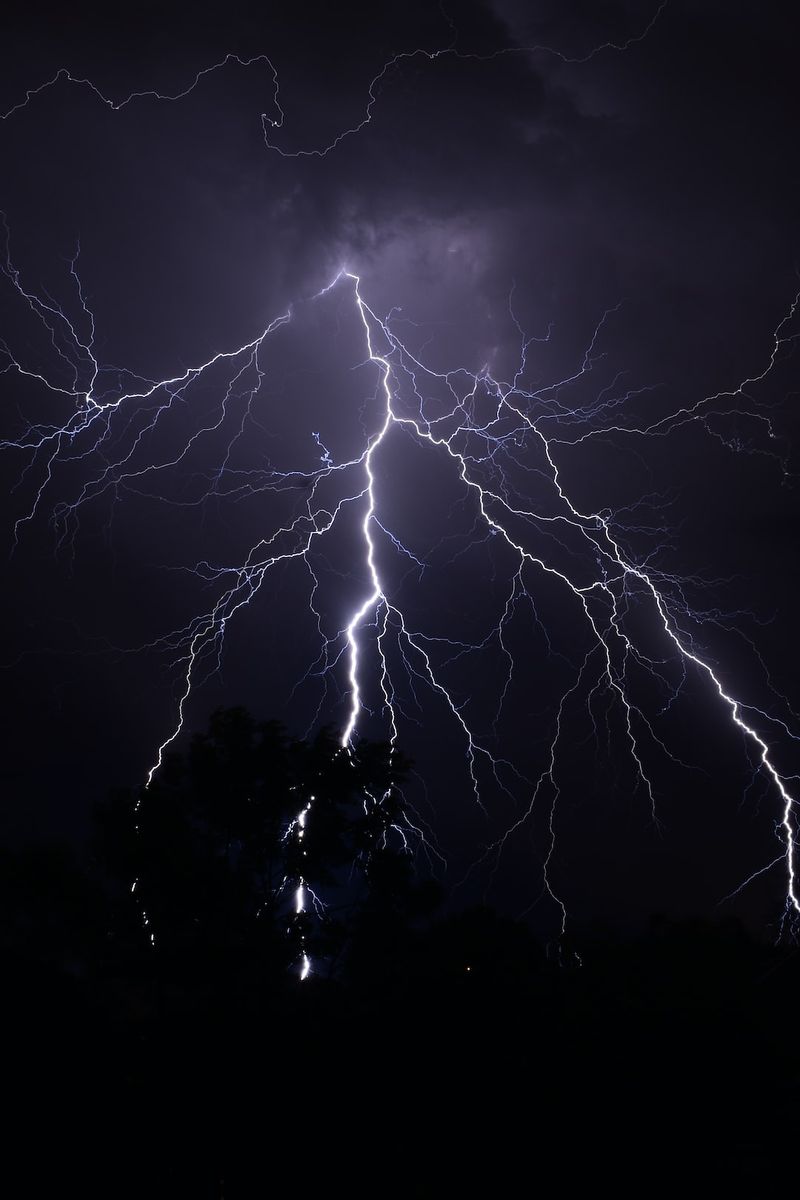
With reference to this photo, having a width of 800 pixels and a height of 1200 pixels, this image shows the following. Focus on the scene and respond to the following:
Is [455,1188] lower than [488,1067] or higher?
lower

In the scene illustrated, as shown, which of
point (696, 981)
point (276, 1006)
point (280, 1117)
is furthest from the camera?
point (276, 1006)

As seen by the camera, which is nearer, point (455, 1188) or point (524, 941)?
point (455, 1188)

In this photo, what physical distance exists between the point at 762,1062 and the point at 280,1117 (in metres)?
3.17

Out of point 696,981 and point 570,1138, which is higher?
point 696,981

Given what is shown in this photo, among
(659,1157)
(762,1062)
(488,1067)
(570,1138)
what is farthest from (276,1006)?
(762,1062)

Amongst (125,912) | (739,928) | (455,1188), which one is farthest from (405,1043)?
(739,928)

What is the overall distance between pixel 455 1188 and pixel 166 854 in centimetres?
580

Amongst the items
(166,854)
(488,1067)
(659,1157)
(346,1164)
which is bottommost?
(346,1164)

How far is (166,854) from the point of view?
29.0ft

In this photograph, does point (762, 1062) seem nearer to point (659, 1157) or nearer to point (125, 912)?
point (659, 1157)

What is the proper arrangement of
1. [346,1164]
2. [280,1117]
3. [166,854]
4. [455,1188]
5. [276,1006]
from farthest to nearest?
[166,854], [276,1006], [280,1117], [346,1164], [455,1188]

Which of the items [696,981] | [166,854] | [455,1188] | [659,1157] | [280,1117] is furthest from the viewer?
[166,854]

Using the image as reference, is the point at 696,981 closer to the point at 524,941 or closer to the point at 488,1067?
the point at 488,1067

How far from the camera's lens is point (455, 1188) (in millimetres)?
4074
